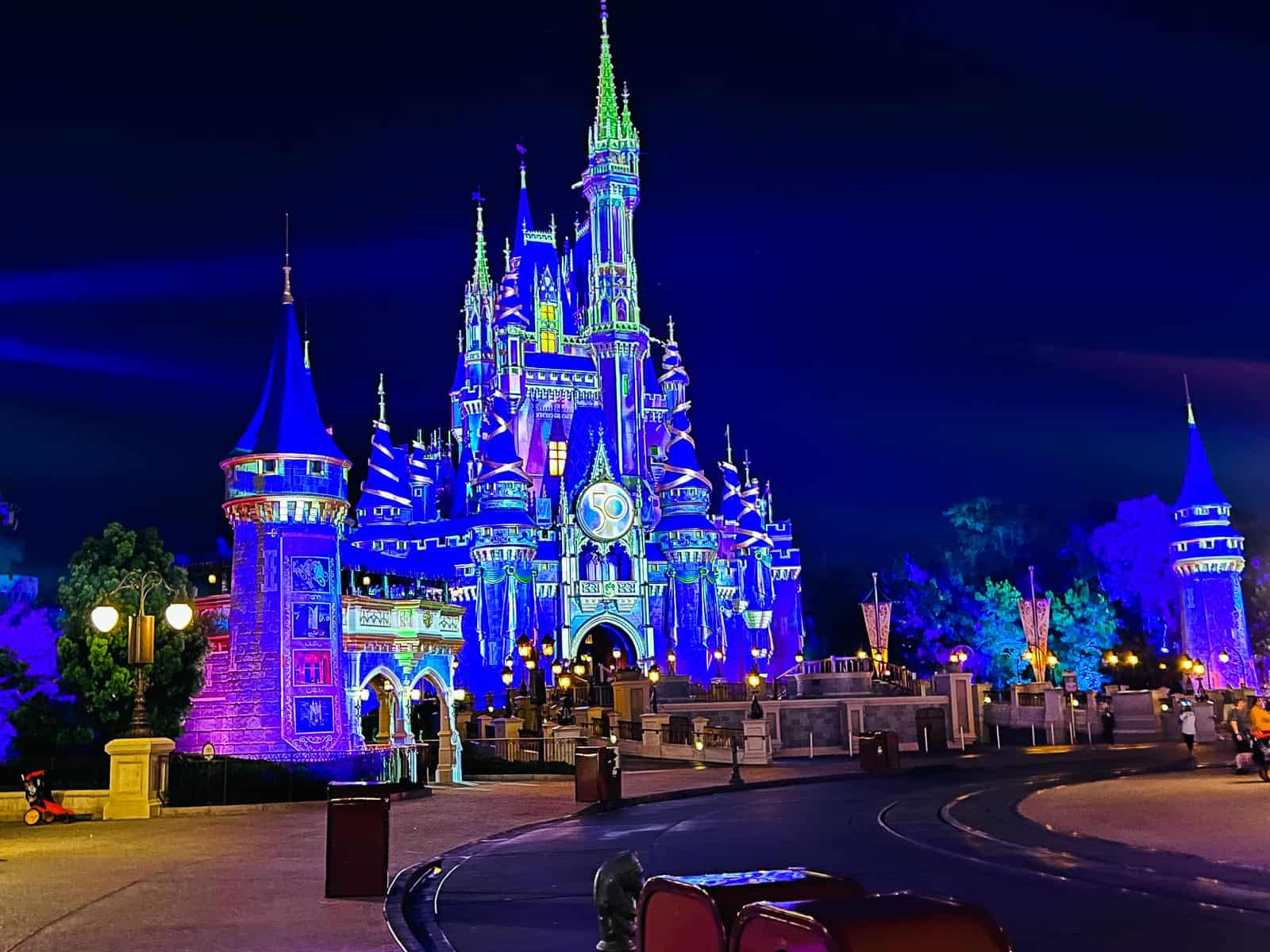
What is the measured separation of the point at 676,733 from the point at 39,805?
1042 inches

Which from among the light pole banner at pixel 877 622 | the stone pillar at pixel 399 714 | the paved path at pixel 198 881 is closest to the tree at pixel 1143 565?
the light pole banner at pixel 877 622

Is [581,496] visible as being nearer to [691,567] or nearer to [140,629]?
[691,567]

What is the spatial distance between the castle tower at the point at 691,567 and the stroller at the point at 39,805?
62.3m

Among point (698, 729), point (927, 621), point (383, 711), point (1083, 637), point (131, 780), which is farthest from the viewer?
point (927, 621)

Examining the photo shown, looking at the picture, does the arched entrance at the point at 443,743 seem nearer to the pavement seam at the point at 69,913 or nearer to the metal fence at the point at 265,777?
the metal fence at the point at 265,777

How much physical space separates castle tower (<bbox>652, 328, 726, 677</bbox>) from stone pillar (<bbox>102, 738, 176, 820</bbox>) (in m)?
61.3

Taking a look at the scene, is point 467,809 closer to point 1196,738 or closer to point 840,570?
point 1196,738

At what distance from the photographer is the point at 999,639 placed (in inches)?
3408

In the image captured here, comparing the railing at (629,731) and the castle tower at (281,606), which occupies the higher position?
the castle tower at (281,606)

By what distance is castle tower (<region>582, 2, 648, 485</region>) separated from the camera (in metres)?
90.4

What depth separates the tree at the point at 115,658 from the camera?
28.0 metres

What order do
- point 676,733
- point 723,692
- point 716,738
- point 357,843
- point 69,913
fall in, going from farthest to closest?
point 723,692
point 676,733
point 716,738
point 357,843
point 69,913

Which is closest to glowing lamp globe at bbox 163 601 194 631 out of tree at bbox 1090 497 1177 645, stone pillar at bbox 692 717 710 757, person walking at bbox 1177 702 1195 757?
person walking at bbox 1177 702 1195 757

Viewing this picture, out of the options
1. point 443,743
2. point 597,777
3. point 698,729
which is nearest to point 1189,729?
point 698,729
